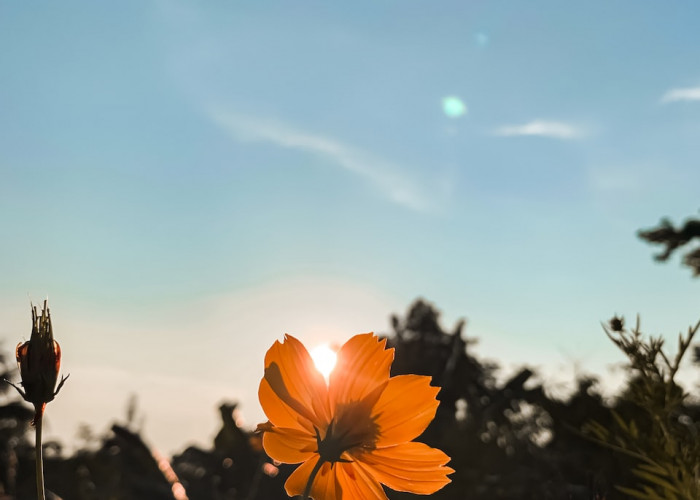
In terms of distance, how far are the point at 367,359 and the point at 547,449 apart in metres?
4.39

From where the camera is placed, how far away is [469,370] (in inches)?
224

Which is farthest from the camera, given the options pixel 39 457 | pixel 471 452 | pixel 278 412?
pixel 471 452

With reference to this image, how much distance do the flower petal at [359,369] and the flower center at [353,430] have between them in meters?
0.01

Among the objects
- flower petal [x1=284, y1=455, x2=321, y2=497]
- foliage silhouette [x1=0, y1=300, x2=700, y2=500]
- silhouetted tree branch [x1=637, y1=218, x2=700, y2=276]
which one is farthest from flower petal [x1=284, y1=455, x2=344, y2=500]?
silhouetted tree branch [x1=637, y1=218, x2=700, y2=276]

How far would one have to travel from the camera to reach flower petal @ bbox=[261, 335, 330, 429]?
604 mm

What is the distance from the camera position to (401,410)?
62 centimetres

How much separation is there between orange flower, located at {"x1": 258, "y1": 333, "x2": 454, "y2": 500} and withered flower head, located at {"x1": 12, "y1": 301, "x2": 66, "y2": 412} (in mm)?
181

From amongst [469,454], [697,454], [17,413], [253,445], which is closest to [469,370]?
[469,454]

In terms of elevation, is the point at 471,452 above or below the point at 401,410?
above

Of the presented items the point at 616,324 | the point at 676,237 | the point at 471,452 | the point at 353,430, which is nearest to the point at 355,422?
the point at 353,430

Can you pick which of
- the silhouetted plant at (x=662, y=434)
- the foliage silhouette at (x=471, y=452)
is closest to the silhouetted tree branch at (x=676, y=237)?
the foliage silhouette at (x=471, y=452)

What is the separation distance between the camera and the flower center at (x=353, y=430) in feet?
2.04

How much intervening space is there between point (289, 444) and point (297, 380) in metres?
0.06

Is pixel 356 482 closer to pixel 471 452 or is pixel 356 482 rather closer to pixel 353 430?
pixel 353 430
